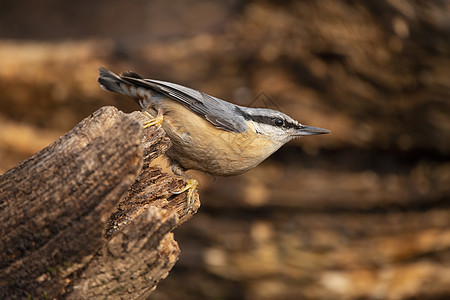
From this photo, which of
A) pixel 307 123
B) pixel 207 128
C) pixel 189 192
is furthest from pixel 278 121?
pixel 307 123

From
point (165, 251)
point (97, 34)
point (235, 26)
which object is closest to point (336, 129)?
point (235, 26)

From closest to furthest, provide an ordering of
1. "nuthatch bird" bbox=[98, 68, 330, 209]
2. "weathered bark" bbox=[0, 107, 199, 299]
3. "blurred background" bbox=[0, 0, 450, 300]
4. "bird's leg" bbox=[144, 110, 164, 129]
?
"weathered bark" bbox=[0, 107, 199, 299], "bird's leg" bbox=[144, 110, 164, 129], "nuthatch bird" bbox=[98, 68, 330, 209], "blurred background" bbox=[0, 0, 450, 300]

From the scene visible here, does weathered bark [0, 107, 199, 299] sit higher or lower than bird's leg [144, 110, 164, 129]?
lower

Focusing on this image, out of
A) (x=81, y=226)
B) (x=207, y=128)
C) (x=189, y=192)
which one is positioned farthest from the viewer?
(x=207, y=128)

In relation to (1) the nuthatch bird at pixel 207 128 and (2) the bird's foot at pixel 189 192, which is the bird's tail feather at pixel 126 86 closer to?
(1) the nuthatch bird at pixel 207 128

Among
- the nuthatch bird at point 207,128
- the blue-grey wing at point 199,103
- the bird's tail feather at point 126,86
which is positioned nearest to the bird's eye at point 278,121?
the nuthatch bird at point 207,128

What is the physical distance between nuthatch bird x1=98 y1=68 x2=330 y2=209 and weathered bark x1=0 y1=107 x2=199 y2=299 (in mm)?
944

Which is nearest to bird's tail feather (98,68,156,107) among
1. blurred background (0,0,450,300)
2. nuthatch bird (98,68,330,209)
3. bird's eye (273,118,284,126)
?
nuthatch bird (98,68,330,209)

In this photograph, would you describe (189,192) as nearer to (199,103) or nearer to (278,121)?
(199,103)

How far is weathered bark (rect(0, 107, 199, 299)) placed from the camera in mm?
2262

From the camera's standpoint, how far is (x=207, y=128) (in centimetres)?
339

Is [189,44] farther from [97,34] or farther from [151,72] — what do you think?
[97,34]

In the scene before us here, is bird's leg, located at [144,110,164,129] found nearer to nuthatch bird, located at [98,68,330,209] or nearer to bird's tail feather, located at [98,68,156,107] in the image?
nuthatch bird, located at [98,68,330,209]

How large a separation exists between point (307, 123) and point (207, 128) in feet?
10.2
